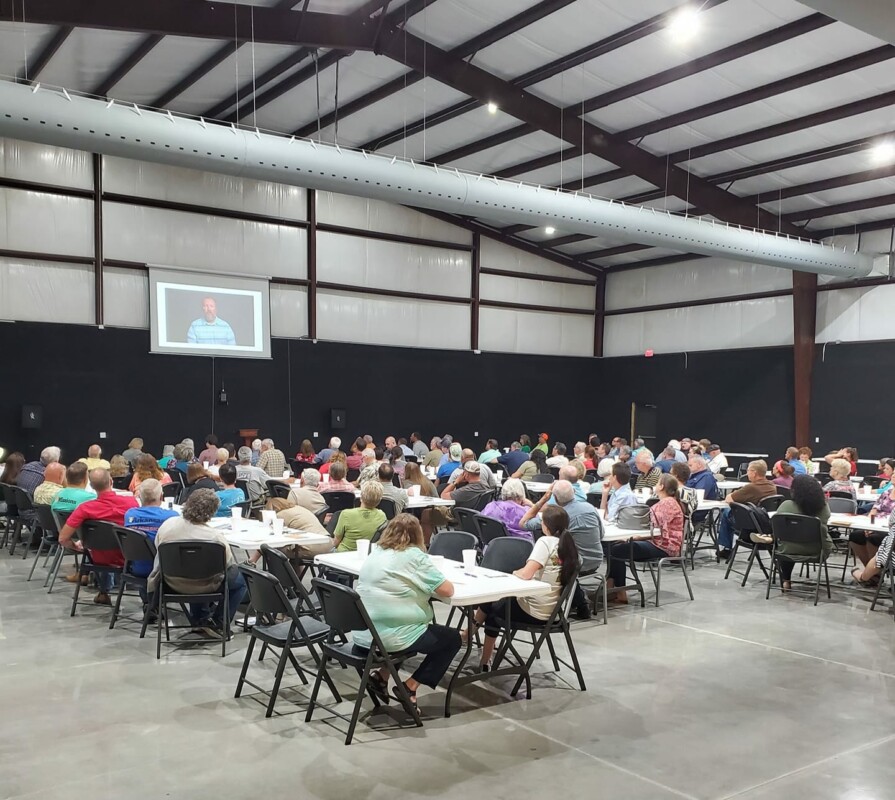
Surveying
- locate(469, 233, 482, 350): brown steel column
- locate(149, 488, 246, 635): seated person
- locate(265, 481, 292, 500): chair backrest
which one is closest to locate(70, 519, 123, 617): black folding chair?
locate(149, 488, 246, 635): seated person

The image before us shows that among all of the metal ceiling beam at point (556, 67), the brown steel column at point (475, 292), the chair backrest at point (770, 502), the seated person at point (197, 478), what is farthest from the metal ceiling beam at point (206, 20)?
the brown steel column at point (475, 292)

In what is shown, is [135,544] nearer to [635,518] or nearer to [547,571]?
[547,571]

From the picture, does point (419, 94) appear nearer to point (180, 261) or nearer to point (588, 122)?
point (588, 122)

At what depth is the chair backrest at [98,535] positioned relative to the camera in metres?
5.86

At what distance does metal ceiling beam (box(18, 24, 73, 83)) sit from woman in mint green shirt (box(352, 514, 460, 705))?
911 cm

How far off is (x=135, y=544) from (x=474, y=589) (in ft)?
8.51

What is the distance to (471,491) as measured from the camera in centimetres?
855

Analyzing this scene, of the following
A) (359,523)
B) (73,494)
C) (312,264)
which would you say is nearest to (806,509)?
(359,523)

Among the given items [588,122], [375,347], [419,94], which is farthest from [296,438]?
[588,122]

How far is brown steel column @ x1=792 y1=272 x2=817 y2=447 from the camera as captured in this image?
15906 mm

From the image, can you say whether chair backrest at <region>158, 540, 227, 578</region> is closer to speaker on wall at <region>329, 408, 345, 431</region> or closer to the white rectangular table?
the white rectangular table

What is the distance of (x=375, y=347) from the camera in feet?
55.1

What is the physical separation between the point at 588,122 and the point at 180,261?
291 inches

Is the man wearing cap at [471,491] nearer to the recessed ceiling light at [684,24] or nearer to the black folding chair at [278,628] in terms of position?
the black folding chair at [278,628]
